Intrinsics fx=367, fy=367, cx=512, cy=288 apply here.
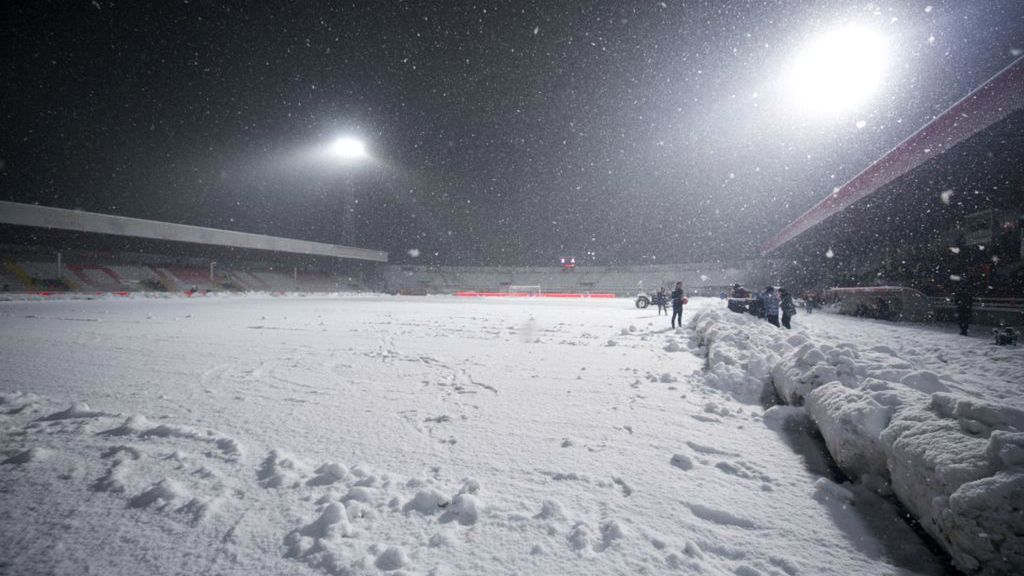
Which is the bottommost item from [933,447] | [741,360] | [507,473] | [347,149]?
[507,473]

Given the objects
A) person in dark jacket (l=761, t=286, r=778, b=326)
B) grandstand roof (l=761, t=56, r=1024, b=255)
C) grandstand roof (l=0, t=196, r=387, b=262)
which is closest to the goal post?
grandstand roof (l=0, t=196, r=387, b=262)

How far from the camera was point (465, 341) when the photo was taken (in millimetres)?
7941

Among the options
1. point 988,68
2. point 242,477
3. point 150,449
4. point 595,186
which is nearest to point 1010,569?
point 242,477

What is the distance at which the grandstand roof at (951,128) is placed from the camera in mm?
7637

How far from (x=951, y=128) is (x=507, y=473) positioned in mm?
14161

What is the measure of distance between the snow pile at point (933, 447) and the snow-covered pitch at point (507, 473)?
0.01 m

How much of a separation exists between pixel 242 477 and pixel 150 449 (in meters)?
0.95

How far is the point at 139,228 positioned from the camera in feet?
94.6

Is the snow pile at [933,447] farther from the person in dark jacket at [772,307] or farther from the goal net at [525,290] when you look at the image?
the goal net at [525,290]

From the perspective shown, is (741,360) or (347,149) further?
(347,149)

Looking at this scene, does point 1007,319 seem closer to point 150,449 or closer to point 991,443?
point 991,443

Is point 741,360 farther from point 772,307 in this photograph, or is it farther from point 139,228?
point 139,228

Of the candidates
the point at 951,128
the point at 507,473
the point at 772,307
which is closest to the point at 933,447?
the point at 507,473

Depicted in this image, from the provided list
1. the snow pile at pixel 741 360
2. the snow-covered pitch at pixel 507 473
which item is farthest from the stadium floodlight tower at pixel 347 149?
the snow pile at pixel 741 360
